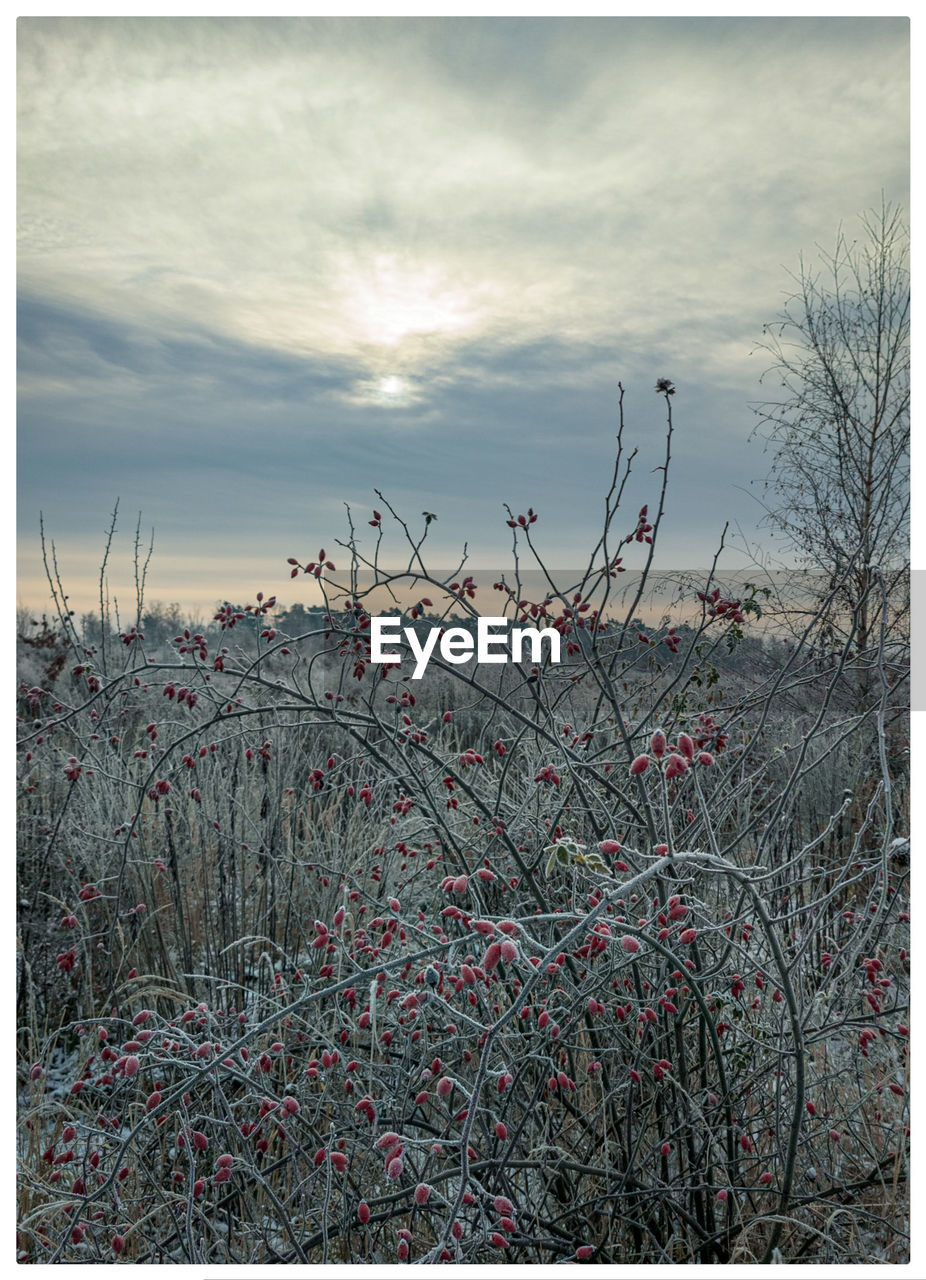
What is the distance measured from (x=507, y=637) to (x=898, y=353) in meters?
4.40

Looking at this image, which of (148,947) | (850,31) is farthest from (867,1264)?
(850,31)

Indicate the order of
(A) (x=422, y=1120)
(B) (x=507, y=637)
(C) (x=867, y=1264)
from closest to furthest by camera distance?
1. (C) (x=867, y=1264)
2. (A) (x=422, y=1120)
3. (B) (x=507, y=637)

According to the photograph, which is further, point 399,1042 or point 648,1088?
point 399,1042

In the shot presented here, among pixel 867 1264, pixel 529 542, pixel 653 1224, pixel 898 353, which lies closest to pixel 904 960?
pixel 867 1264

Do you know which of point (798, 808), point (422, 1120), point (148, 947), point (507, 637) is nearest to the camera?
point (422, 1120)

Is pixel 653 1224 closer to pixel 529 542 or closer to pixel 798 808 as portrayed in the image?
pixel 529 542

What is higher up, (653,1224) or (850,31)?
(850,31)

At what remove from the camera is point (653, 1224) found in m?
1.80

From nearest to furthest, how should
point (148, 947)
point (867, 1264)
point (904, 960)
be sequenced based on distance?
point (867, 1264) → point (904, 960) → point (148, 947)

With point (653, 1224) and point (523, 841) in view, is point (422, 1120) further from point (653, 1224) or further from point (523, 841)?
point (523, 841)

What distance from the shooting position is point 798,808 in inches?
198

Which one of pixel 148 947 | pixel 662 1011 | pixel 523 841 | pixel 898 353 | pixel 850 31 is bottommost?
pixel 148 947

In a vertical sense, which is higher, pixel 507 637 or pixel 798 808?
pixel 507 637

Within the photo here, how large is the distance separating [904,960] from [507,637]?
179 cm
